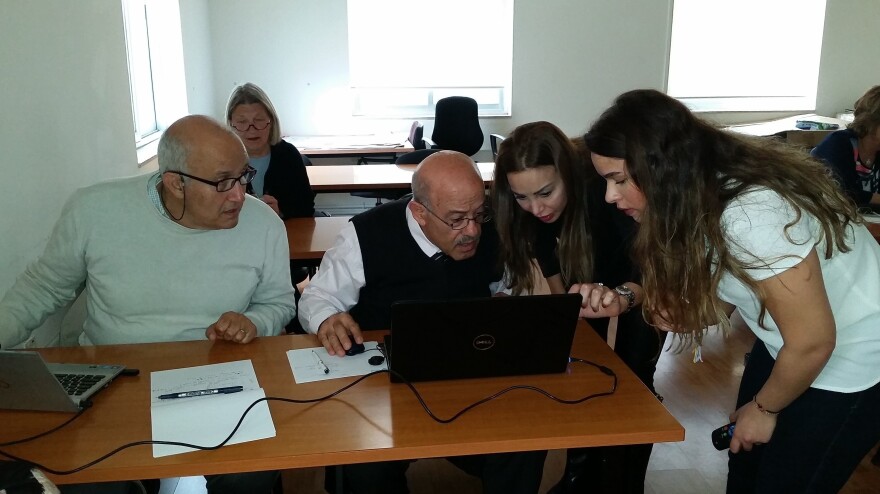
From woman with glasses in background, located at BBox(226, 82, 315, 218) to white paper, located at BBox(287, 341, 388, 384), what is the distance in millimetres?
1858

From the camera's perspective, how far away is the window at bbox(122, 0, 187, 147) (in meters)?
4.59

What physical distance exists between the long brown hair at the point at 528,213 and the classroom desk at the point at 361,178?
182 centimetres

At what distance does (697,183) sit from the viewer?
4.48 feet

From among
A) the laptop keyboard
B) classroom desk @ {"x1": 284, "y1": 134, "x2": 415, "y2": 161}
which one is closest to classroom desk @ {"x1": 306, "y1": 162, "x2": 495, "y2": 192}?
classroom desk @ {"x1": 284, "y1": 134, "x2": 415, "y2": 161}

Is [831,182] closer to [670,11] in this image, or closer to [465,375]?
[465,375]

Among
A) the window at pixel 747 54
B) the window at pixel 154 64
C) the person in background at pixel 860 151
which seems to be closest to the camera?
the person in background at pixel 860 151

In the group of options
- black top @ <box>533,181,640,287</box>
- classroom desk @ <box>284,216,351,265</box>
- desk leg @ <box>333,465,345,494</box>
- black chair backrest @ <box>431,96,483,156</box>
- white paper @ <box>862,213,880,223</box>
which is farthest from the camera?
black chair backrest @ <box>431,96,483,156</box>

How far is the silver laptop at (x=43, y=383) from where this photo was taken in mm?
1389

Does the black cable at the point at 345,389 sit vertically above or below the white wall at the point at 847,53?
below

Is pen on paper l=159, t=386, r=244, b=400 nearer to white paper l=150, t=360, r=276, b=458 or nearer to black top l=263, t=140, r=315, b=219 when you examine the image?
white paper l=150, t=360, r=276, b=458

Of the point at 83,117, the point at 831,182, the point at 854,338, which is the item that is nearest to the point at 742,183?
the point at 831,182

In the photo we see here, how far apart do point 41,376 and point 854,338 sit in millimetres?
1673

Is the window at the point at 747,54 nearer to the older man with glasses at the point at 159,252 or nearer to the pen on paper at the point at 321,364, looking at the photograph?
the older man with glasses at the point at 159,252

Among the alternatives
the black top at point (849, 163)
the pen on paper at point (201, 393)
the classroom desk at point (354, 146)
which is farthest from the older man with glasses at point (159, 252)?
the classroom desk at point (354, 146)
